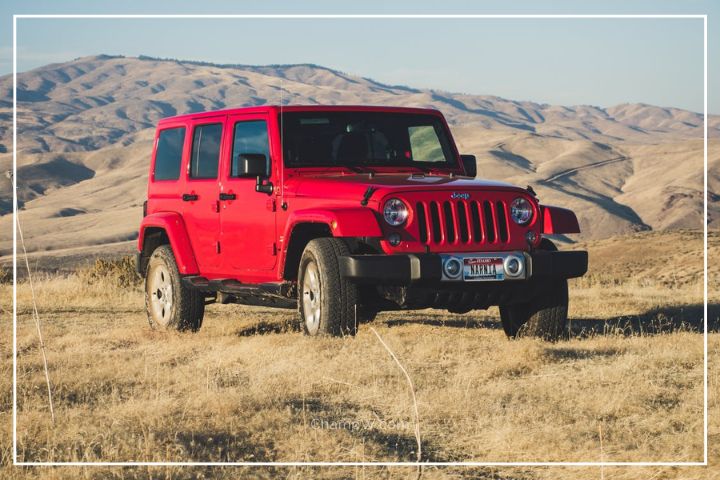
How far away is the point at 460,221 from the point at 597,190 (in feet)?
378

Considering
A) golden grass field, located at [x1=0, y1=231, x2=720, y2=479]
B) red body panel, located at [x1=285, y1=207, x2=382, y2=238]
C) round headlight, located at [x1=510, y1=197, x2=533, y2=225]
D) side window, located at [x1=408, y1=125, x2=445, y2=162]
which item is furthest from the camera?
side window, located at [x1=408, y1=125, x2=445, y2=162]

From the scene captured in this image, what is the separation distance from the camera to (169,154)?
38.3 feet

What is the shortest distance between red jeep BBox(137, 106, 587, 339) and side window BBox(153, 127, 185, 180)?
0.02 metres

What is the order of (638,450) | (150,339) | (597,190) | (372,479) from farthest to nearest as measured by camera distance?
(597,190), (150,339), (638,450), (372,479)

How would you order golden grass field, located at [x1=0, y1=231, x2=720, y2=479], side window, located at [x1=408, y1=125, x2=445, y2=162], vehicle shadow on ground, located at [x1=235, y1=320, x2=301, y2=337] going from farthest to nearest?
1. vehicle shadow on ground, located at [x1=235, y1=320, x2=301, y2=337]
2. side window, located at [x1=408, y1=125, x2=445, y2=162]
3. golden grass field, located at [x1=0, y1=231, x2=720, y2=479]

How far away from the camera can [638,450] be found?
5711 mm

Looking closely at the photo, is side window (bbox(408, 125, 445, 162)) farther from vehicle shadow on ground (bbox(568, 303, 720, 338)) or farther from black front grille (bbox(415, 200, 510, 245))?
vehicle shadow on ground (bbox(568, 303, 720, 338))

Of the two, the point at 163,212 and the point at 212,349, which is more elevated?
the point at 163,212

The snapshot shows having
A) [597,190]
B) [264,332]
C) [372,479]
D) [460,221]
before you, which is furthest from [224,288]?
[597,190]

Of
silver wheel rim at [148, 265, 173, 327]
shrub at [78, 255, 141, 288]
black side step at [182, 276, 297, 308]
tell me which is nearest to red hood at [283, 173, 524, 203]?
black side step at [182, 276, 297, 308]

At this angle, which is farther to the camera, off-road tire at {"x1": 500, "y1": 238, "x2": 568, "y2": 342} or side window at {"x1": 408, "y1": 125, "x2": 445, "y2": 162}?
side window at {"x1": 408, "y1": 125, "x2": 445, "y2": 162}

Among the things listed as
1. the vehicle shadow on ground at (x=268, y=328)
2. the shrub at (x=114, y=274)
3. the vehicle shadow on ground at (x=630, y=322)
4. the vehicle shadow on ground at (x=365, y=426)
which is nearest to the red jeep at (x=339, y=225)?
the vehicle shadow on ground at (x=268, y=328)

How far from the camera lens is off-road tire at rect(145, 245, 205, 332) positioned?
36.4ft

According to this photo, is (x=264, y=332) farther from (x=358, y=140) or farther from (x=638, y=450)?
(x=638, y=450)
